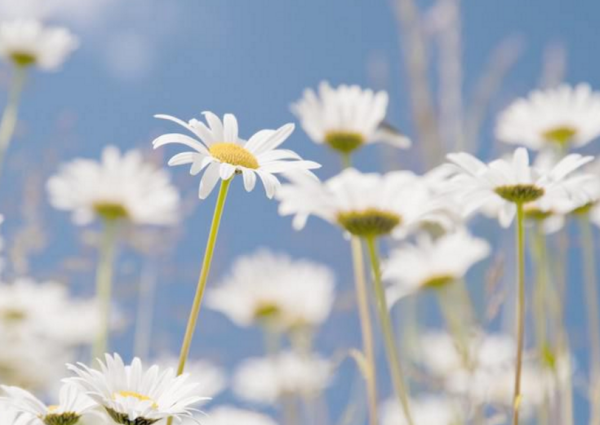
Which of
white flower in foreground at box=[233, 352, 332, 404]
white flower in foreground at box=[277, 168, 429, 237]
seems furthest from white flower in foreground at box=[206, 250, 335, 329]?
Result: white flower in foreground at box=[277, 168, 429, 237]

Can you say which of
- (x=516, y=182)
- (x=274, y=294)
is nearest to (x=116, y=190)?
(x=274, y=294)

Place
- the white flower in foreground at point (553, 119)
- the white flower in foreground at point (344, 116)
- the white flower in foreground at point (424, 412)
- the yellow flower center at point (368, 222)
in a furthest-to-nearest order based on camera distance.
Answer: the white flower in foreground at point (424, 412) → the white flower in foreground at point (553, 119) → the white flower in foreground at point (344, 116) → the yellow flower center at point (368, 222)

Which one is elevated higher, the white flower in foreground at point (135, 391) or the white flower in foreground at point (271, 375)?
the white flower in foreground at point (271, 375)

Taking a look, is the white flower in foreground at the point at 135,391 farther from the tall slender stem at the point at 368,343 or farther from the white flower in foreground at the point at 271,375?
the white flower in foreground at the point at 271,375

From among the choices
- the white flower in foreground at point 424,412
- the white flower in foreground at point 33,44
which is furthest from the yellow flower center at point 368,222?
the white flower in foreground at point 33,44

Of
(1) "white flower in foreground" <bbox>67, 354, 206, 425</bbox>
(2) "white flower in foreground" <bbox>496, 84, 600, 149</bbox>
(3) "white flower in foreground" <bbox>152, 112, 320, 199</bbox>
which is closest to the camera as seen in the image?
(1) "white flower in foreground" <bbox>67, 354, 206, 425</bbox>

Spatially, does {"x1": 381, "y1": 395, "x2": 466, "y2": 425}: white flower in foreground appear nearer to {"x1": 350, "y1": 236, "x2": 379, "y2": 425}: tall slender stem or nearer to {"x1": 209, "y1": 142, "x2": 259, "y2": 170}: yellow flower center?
{"x1": 350, "y1": 236, "x2": 379, "y2": 425}: tall slender stem

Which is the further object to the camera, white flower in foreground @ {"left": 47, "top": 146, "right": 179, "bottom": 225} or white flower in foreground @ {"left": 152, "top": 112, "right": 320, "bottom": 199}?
white flower in foreground @ {"left": 47, "top": 146, "right": 179, "bottom": 225}
